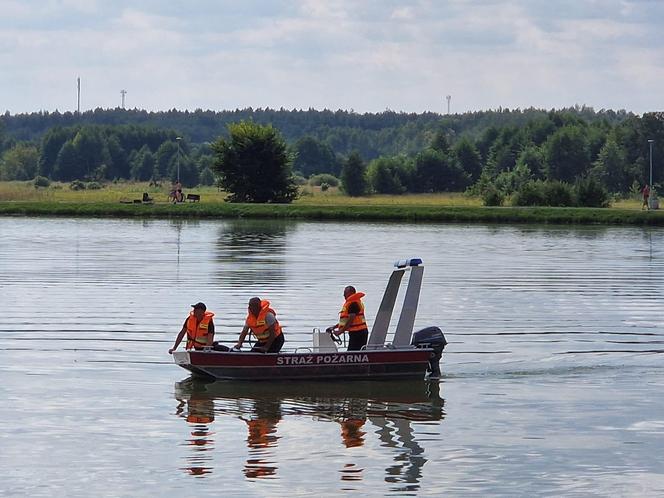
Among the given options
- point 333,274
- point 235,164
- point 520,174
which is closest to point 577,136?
point 520,174

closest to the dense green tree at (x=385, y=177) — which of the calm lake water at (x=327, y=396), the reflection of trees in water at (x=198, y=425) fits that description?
the calm lake water at (x=327, y=396)

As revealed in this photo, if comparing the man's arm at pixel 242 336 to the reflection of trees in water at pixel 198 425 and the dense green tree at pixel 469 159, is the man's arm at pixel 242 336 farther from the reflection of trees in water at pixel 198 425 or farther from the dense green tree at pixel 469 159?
the dense green tree at pixel 469 159

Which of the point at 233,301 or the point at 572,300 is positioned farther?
the point at 572,300

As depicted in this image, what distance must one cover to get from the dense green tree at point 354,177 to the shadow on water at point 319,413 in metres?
118

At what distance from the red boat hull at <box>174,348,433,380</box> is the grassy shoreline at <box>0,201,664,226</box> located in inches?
2609

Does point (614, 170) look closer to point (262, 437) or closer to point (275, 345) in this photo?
point (275, 345)

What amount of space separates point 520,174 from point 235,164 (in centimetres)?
5947

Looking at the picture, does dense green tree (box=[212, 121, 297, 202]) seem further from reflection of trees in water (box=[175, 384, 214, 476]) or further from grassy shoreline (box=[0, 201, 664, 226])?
reflection of trees in water (box=[175, 384, 214, 476])

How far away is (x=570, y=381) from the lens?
27.2 m

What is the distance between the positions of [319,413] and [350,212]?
7126cm

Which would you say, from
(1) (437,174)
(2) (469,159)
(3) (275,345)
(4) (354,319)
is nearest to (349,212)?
(4) (354,319)

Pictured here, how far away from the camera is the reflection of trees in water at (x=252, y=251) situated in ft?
157

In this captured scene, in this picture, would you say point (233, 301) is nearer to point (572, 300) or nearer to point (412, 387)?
point (572, 300)

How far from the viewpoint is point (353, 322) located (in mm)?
27078
